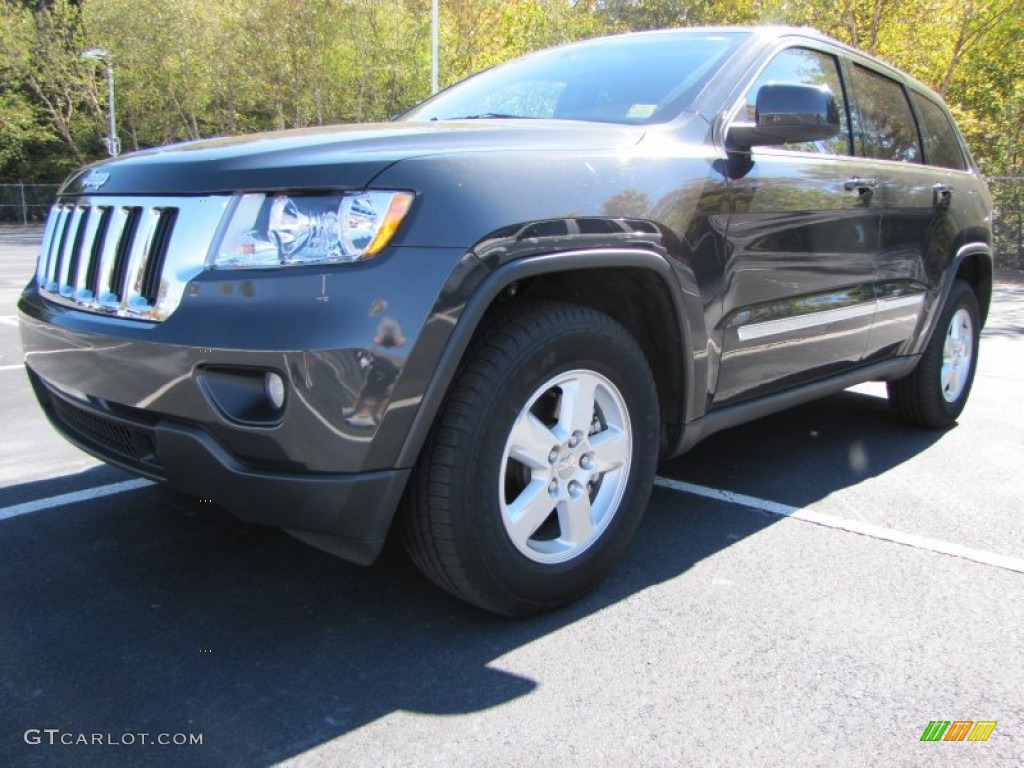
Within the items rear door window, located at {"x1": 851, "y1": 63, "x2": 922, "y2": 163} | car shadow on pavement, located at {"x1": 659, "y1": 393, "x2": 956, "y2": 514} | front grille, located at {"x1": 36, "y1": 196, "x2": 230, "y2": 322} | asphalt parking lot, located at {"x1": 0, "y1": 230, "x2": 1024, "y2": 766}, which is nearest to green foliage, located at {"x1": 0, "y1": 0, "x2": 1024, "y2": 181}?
rear door window, located at {"x1": 851, "y1": 63, "x2": 922, "y2": 163}

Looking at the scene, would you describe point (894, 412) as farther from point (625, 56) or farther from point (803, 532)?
point (625, 56)

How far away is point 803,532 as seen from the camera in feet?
10.7

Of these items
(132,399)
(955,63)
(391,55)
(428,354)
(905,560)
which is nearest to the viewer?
(428,354)

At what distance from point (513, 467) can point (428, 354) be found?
58cm

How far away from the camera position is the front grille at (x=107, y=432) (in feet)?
7.42

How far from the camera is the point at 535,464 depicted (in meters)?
2.41

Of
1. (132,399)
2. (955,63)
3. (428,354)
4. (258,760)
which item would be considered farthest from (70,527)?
(955,63)

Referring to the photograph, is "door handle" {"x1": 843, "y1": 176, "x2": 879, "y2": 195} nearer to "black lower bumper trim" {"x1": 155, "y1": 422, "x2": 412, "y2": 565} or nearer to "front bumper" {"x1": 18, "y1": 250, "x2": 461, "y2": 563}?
"front bumper" {"x1": 18, "y1": 250, "x2": 461, "y2": 563}

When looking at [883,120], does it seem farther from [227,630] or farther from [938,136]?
[227,630]

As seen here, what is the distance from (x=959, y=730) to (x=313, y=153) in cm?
210

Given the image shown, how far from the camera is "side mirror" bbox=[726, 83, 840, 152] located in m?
A: 2.85

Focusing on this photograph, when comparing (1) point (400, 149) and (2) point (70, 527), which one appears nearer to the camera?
(1) point (400, 149)

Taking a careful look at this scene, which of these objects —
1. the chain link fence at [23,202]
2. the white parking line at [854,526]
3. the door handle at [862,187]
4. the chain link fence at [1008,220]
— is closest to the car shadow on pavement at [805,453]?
the white parking line at [854,526]

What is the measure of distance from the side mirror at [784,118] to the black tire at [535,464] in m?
0.87
